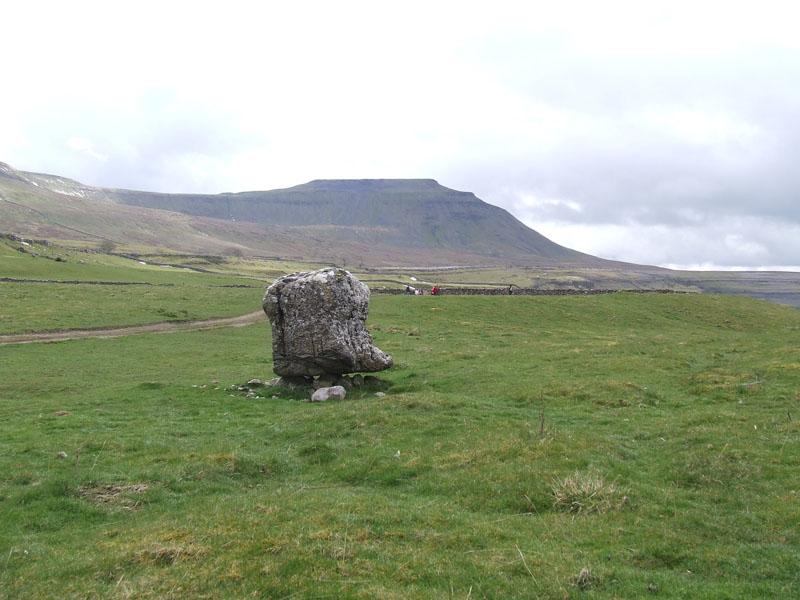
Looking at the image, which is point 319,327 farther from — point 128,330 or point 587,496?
point 128,330

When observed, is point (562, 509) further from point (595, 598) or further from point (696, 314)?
point (696, 314)

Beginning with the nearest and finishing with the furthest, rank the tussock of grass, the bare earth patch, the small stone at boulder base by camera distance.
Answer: the tussock of grass
the bare earth patch
the small stone at boulder base

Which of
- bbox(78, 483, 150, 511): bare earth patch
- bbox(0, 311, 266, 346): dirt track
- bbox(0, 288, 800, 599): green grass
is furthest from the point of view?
bbox(0, 311, 266, 346): dirt track

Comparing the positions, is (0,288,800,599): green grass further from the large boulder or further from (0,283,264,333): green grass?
(0,283,264,333): green grass

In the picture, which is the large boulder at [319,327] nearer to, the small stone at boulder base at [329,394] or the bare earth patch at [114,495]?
the small stone at boulder base at [329,394]

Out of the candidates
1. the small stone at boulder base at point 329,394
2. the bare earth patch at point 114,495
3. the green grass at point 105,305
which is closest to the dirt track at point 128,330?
the green grass at point 105,305

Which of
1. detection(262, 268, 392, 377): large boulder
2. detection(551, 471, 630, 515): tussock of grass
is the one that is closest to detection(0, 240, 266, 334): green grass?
detection(262, 268, 392, 377): large boulder

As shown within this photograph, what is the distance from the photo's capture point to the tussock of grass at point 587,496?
11.5 m

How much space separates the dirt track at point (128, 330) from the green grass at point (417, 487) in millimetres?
16249

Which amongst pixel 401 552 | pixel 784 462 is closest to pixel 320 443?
pixel 401 552

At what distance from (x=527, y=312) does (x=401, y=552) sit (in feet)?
201

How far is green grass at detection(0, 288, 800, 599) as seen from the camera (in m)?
8.61

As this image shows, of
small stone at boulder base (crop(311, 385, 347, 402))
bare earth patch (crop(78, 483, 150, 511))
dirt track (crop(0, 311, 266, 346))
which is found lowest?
dirt track (crop(0, 311, 266, 346))

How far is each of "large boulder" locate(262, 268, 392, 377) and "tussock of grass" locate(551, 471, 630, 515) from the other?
1707 cm
